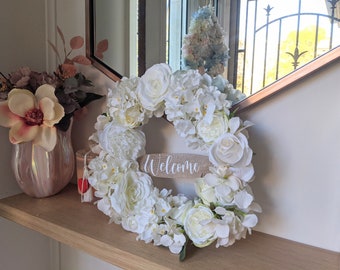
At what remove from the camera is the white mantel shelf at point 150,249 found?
0.62 metres

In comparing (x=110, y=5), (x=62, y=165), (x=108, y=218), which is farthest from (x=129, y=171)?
(x=110, y=5)

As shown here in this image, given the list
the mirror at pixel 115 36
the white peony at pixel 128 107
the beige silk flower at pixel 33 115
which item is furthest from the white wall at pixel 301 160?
the beige silk flower at pixel 33 115

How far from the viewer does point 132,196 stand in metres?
0.73

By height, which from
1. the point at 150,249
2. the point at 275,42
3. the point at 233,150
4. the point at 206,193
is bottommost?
the point at 150,249

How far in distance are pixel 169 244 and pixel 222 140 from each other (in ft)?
0.78

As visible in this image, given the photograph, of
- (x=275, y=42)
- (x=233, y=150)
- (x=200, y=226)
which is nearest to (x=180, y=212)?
(x=200, y=226)

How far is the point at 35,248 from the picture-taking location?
1098 mm

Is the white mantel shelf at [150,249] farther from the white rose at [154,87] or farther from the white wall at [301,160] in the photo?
the white rose at [154,87]

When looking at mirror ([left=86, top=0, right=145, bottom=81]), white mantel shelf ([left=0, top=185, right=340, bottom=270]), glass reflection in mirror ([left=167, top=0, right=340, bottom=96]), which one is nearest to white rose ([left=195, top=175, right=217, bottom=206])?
white mantel shelf ([left=0, top=185, right=340, bottom=270])

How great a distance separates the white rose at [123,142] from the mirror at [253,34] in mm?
183

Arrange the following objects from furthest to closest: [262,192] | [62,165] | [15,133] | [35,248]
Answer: [35,248]
[62,165]
[15,133]
[262,192]

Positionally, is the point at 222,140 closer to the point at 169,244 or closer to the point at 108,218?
the point at 169,244

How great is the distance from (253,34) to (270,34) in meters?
0.04

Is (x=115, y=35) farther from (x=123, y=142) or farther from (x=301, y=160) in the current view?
(x=301, y=160)
